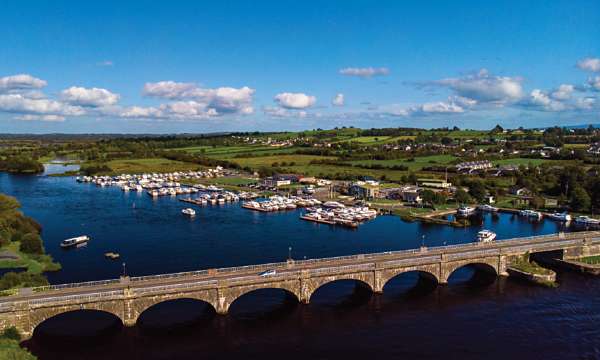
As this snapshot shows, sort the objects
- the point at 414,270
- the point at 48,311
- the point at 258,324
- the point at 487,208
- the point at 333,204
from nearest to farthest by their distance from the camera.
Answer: the point at 48,311 → the point at 258,324 → the point at 414,270 → the point at 487,208 → the point at 333,204

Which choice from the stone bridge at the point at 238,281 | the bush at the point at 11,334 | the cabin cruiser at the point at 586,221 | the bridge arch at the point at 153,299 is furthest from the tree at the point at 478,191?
the bush at the point at 11,334

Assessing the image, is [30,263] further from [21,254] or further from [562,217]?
[562,217]

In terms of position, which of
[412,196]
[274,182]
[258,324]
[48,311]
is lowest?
[258,324]

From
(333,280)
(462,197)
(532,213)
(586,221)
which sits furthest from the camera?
(462,197)

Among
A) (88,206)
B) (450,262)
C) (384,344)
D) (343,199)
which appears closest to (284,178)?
(343,199)

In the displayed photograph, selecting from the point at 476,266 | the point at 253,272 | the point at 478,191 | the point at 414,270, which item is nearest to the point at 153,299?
the point at 253,272

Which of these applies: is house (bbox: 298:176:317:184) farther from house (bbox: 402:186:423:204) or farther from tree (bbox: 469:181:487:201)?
tree (bbox: 469:181:487:201)

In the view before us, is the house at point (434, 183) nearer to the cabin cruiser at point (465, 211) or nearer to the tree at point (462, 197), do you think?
the tree at point (462, 197)
